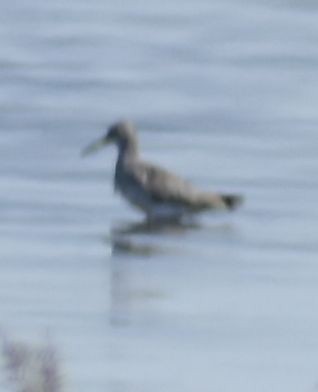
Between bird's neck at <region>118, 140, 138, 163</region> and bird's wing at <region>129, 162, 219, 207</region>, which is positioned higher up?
bird's neck at <region>118, 140, 138, 163</region>

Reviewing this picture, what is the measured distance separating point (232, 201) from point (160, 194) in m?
0.56

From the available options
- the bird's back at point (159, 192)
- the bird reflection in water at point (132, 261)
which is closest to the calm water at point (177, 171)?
the bird reflection in water at point (132, 261)

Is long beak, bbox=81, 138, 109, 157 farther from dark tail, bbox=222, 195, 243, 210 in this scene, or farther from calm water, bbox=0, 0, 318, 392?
dark tail, bbox=222, 195, 243, 210

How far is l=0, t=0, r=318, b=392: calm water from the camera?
7.25 meters

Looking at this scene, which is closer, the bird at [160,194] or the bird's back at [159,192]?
the bird at [160,194]

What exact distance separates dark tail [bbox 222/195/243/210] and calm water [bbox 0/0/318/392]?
0.27ft

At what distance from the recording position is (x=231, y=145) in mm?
12727

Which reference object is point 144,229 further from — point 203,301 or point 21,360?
point 21,360

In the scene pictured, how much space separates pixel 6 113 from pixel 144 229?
3.18 metres

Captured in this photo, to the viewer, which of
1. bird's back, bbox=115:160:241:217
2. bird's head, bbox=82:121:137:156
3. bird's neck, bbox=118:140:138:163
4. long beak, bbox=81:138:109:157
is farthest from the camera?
long beak, bbox=81:138:109:157

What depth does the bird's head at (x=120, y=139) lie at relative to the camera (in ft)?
38.7

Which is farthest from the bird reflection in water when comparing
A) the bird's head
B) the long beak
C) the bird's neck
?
the long beak

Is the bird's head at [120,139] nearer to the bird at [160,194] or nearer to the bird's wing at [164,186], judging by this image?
the bird at [160,194]

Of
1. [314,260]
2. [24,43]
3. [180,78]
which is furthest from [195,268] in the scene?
[24,43]
